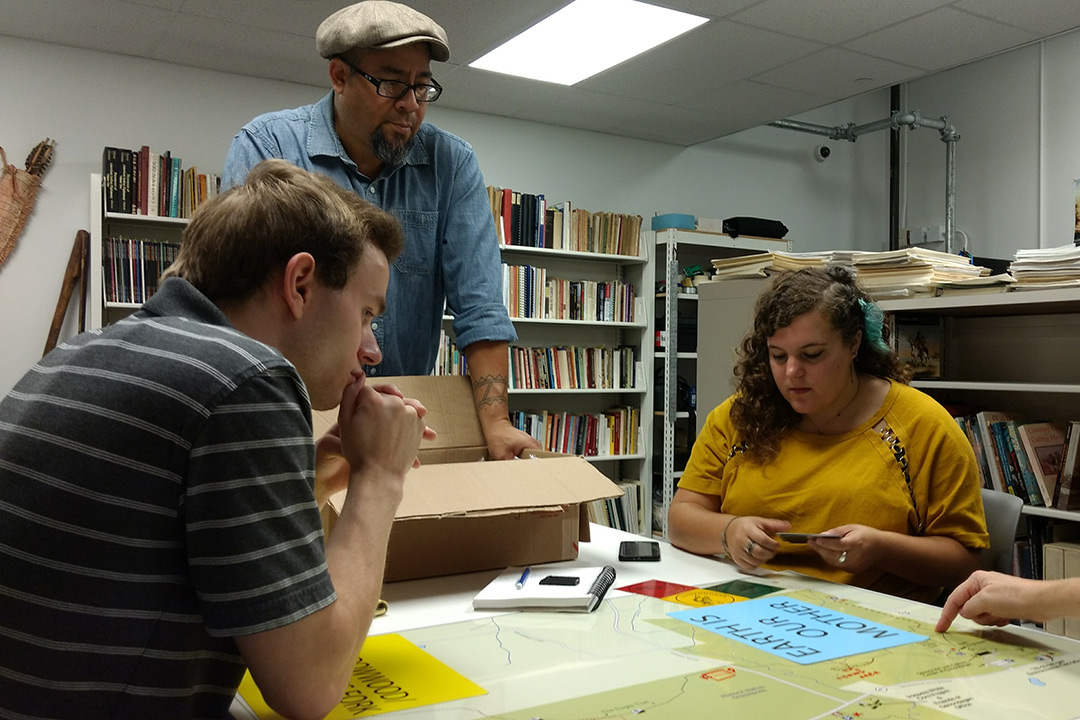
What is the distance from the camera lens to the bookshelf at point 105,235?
3559 mm

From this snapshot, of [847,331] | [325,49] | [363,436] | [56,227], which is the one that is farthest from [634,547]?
[56,227]

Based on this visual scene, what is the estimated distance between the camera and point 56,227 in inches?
151

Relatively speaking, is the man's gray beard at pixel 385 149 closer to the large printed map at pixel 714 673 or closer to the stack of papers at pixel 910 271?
the large printed map at pixel 714 673

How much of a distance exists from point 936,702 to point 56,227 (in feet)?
13.1

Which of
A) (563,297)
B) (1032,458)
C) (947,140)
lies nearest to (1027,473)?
(1032,458)

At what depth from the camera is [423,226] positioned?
1.80 m

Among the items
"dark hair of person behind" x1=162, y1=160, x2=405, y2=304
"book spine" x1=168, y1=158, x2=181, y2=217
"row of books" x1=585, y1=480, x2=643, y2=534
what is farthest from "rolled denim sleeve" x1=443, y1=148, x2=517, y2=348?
"row of books" x1=585, y1=480, x2=643, y2=534

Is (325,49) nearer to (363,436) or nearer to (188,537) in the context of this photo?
(363,436)

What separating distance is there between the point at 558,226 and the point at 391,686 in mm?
3865

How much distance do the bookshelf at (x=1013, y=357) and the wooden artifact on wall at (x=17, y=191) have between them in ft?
11.3

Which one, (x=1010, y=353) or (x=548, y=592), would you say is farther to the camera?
(x=1010, y=353)

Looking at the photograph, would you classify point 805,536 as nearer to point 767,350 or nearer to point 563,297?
point 767,350

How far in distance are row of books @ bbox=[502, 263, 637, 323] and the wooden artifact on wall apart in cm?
211

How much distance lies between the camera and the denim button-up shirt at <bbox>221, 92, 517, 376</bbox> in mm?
1735
